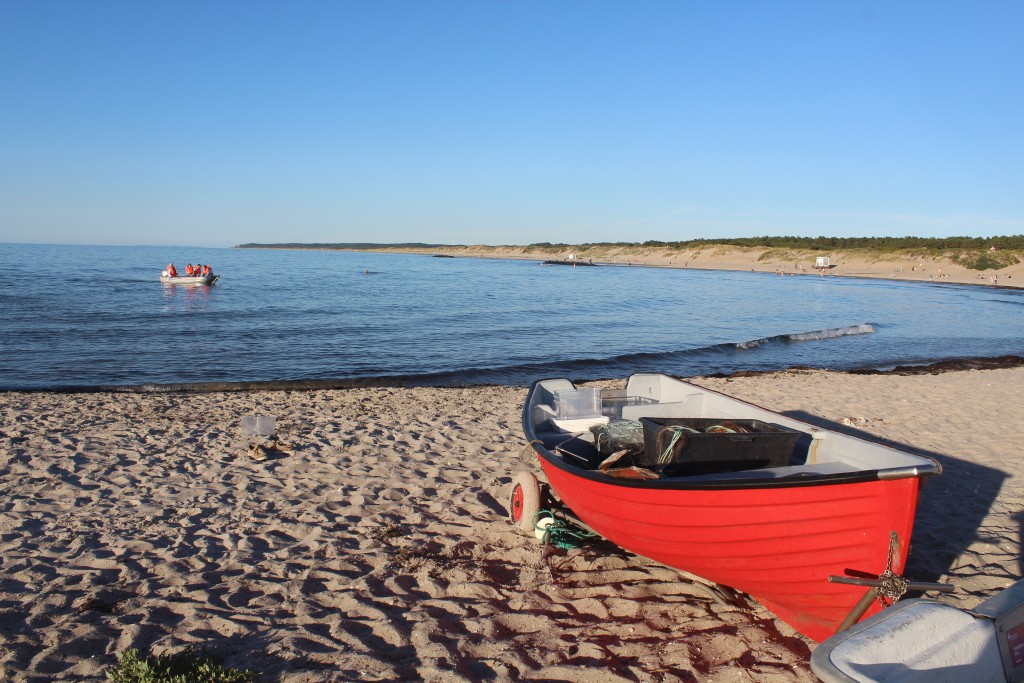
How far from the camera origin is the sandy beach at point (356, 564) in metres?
3.92

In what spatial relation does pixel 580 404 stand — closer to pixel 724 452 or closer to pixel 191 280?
pixel 724 452

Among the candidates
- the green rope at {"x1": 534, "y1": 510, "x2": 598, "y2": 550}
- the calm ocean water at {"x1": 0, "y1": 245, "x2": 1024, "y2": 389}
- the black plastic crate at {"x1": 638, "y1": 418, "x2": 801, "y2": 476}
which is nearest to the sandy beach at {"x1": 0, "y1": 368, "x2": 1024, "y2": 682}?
the green rope at {"x1": 534, "y1": 510, "x2": 598, "y2": 550}

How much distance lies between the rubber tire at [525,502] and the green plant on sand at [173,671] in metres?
2.74

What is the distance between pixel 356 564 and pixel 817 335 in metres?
21.8

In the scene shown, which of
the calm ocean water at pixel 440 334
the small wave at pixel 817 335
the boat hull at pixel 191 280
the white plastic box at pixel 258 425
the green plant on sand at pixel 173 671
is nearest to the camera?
the green plant on sand at pixel 173 671

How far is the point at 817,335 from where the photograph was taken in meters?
23.0

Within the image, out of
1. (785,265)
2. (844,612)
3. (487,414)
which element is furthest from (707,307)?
(785,265)

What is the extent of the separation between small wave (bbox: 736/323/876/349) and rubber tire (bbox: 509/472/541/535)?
16.0m

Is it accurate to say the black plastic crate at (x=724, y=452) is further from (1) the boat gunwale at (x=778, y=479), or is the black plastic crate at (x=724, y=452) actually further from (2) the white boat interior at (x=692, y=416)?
(1) the boat gunwale at (x=778, y=479)

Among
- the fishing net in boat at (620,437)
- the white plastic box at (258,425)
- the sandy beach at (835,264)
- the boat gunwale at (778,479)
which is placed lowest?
the white plastic box at (258,425)

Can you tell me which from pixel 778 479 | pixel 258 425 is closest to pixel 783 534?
pixel 778 479

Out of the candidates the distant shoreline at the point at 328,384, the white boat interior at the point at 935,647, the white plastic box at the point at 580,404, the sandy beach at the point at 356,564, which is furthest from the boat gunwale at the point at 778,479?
the distant shoreline at the point at 328,384

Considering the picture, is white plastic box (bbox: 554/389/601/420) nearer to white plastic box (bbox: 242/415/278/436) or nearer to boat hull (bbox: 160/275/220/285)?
white plastic box (bbox: 242/415/278/436)

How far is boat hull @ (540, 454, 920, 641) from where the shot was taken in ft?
12.0
